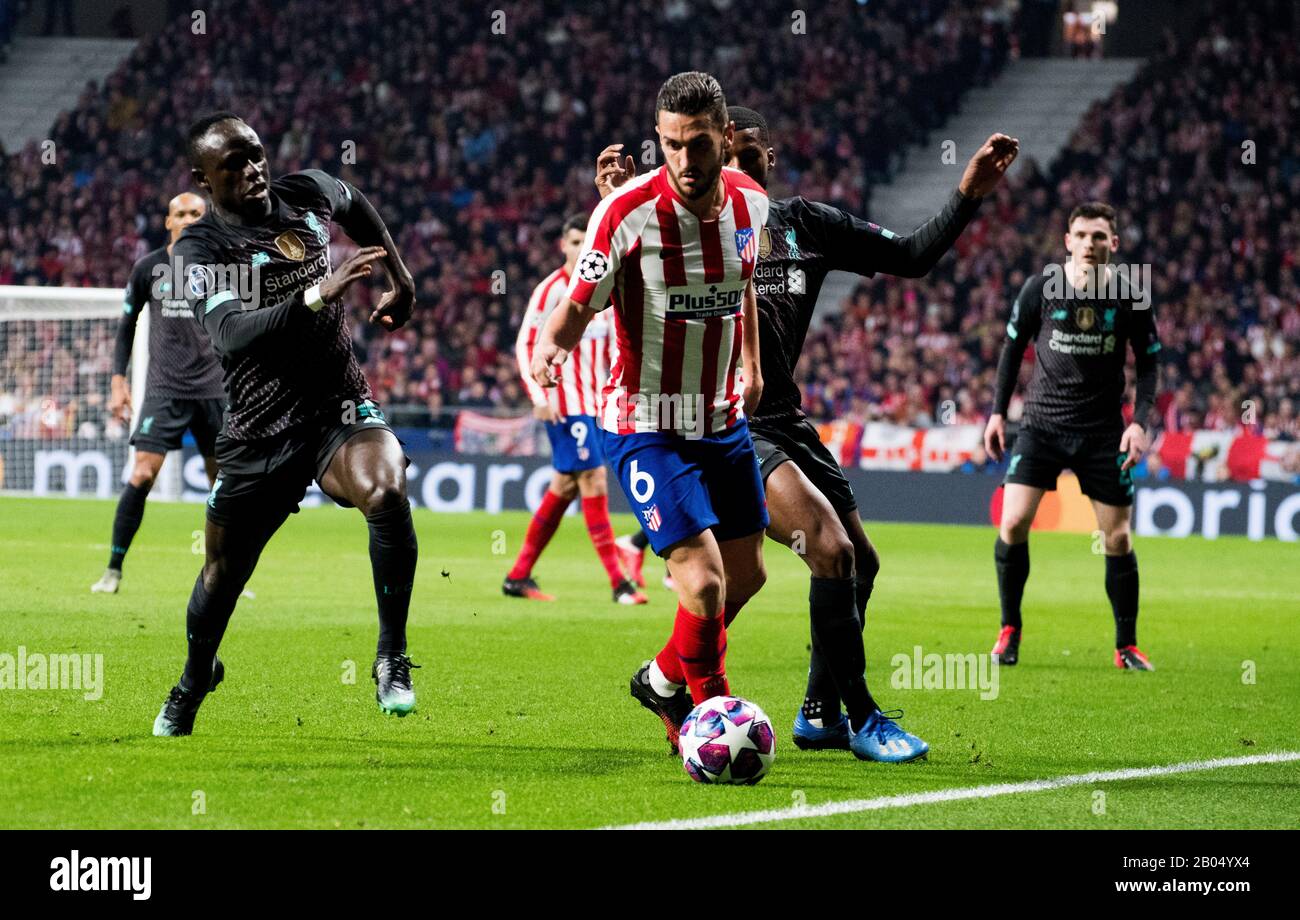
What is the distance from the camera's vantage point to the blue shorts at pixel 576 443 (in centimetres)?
1159

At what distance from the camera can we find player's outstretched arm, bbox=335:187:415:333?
6082mm

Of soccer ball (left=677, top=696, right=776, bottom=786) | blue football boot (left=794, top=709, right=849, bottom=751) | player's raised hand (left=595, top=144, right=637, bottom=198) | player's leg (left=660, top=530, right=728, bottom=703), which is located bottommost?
blue football boot (left=794, top=709, right=849, bottom=751)

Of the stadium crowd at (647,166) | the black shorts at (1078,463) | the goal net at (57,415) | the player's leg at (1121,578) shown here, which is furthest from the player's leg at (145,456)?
the stadium crowd at (647,166)

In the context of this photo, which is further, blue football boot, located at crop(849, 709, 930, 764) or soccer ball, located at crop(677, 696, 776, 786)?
blue football boot, located at crop(849, 709, 930, 764)

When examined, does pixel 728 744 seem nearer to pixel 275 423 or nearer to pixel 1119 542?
pixel 275 423

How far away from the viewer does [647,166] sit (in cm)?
2281

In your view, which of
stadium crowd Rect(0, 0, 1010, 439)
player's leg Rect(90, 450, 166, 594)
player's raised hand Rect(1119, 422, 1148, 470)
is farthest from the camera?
stadium crowd Rect(0, 0, 1010, 439)

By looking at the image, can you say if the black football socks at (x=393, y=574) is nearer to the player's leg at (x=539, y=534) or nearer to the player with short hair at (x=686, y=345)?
the player with short hair at (x=686, y=345)

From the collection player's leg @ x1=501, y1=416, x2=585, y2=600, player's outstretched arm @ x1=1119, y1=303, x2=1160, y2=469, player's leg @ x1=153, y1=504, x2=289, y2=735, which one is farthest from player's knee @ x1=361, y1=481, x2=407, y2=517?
player's leg @ x1=501, y1=416, x2=585, y2=600

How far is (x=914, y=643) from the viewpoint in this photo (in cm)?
985

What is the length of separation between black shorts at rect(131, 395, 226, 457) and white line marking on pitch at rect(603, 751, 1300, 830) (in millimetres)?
6770

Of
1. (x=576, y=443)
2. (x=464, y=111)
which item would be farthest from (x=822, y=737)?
(x=464, y=111)

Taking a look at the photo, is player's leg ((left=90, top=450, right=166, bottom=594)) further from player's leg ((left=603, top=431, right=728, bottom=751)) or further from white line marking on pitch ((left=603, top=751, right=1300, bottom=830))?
white line marking on pitch ((left=603, top=751, right=1300, bottom=830))
